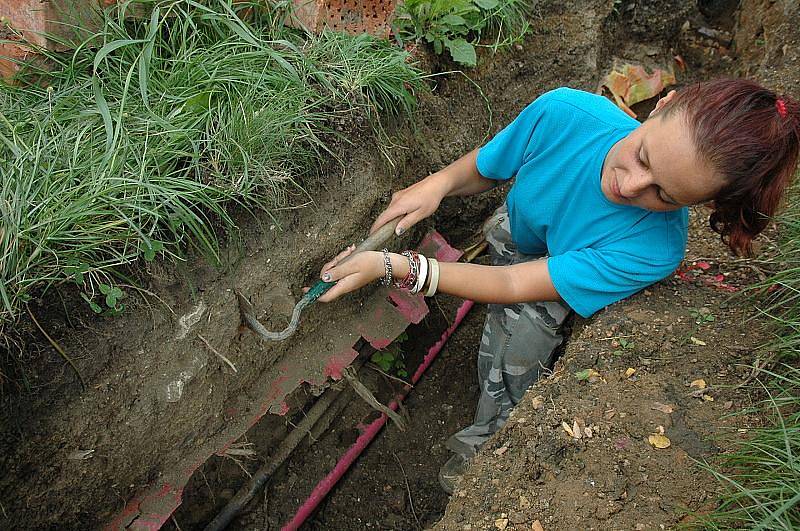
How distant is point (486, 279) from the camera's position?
1.78m

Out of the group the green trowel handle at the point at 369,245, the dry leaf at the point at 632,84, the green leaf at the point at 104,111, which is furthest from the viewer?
the dry leaf at the point at 632,84

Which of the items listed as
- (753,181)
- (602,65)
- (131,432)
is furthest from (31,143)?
(602,65)

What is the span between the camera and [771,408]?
5.02 ft

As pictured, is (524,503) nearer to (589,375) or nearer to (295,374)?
(589,375)

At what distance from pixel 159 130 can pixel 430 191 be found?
80cm

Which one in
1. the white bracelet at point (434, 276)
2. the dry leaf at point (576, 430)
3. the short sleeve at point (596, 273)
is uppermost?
the white bracelet at point (434, 276)

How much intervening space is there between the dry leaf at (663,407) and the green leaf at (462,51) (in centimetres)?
137

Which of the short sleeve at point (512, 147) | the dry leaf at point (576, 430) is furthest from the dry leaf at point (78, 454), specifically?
the short sleeve at point (512, 147)

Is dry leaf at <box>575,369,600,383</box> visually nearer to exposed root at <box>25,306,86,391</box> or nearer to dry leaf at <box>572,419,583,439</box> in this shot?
dry leaf at <box>572,419,583,439</box>

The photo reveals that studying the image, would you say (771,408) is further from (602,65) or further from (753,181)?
(602,65)

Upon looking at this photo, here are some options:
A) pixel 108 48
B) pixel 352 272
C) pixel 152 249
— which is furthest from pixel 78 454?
pixel 108 48

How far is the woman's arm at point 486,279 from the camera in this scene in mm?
1755

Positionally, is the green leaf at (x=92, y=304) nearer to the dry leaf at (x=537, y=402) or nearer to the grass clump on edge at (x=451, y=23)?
the dry leaf at (x=537, y=402)

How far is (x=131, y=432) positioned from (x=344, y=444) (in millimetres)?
924
